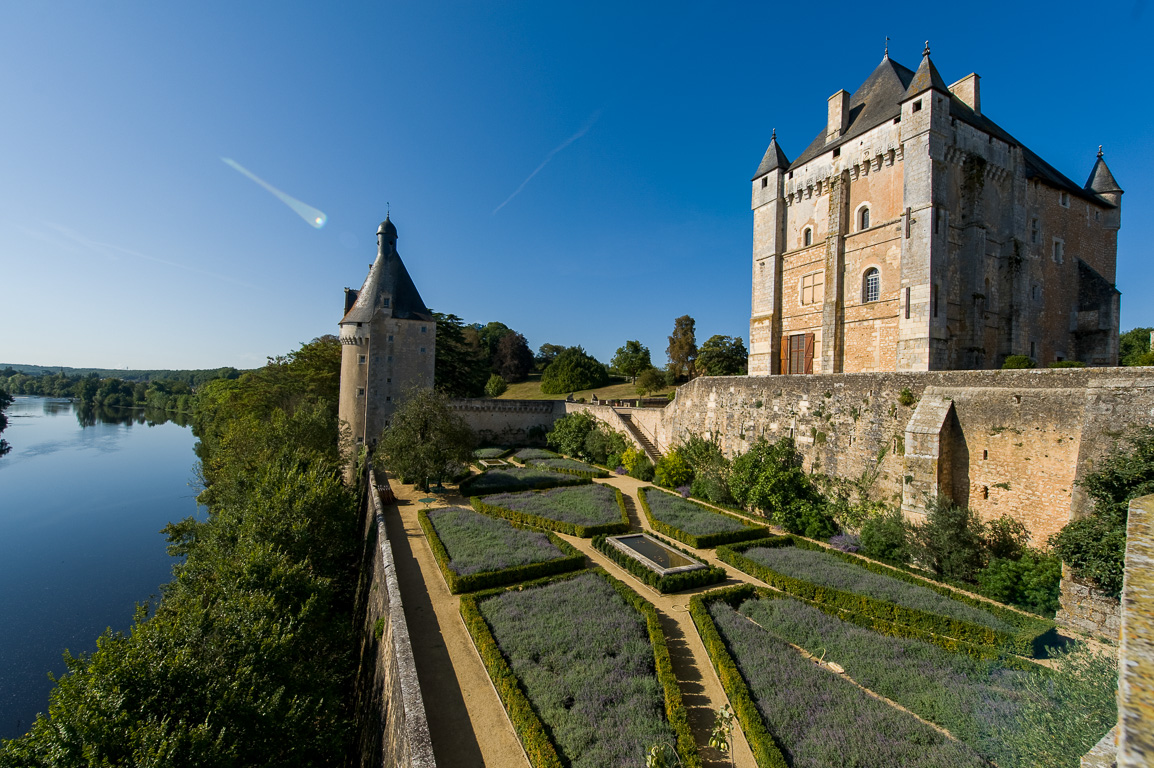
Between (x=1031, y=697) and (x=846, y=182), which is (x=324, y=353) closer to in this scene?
(x=846, y=182)

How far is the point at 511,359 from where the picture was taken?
5403 cm

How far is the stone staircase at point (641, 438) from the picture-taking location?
23.4 m

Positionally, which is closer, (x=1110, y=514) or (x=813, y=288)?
(x=1110, y=514)

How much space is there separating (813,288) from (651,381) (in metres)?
18.1

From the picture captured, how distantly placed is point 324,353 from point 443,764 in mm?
32184

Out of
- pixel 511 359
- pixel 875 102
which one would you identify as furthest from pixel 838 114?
pixel 511 359

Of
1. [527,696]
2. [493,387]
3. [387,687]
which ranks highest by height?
[493,387]

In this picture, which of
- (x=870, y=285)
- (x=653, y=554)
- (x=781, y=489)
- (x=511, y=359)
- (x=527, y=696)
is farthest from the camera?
(x=511, y=359)

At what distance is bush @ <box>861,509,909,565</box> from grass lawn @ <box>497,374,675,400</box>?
25.4m

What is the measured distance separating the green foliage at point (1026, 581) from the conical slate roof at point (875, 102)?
1474cm

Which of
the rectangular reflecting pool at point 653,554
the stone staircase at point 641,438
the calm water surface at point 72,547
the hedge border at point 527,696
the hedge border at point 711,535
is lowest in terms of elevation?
the calm water surface at point 72,547

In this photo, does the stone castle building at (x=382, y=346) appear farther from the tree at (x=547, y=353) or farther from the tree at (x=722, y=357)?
the tree at (x=547, y=353)

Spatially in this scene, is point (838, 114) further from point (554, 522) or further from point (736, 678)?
point (736, 678)

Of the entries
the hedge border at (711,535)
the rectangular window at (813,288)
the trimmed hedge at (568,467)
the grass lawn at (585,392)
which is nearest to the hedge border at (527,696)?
the hedge border at (711,535)
